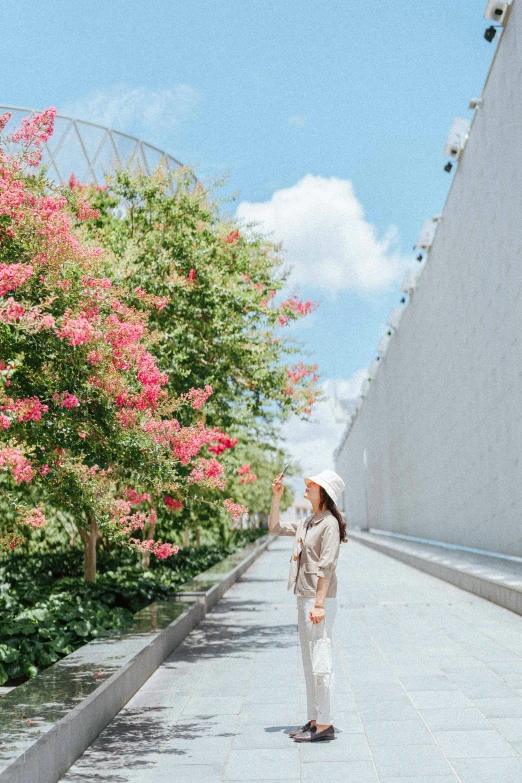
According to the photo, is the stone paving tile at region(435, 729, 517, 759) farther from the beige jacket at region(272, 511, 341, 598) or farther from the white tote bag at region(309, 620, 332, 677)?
the beige jacket at region(272, 511, 341, 598)

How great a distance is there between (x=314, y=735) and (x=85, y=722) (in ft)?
4.75

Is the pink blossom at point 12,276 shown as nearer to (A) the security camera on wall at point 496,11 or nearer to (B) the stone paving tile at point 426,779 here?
(B) the stone paving tile at point 426,779

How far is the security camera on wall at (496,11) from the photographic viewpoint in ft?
53.5

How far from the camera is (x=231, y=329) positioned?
10.5 m

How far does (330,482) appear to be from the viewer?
600 centimetres

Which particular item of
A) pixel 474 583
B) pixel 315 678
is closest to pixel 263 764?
pixel 315 678

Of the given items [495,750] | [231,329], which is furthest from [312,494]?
[231,329]

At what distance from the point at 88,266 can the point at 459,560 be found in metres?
14.5

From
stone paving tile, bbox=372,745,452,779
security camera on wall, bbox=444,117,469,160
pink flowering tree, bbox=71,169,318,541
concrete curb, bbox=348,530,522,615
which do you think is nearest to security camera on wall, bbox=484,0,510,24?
security camera on wall, bbox=444,117,469,160

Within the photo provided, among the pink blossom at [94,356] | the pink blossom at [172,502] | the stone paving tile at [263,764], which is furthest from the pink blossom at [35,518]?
the pink blossom at [172,502]

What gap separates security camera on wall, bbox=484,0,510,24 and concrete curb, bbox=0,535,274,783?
41.7 feet

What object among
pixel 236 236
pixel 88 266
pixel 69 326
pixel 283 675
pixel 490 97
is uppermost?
pixel 490 97

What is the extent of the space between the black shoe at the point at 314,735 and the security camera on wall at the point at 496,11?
14.4m

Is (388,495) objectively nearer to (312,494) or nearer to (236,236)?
(236,236)
